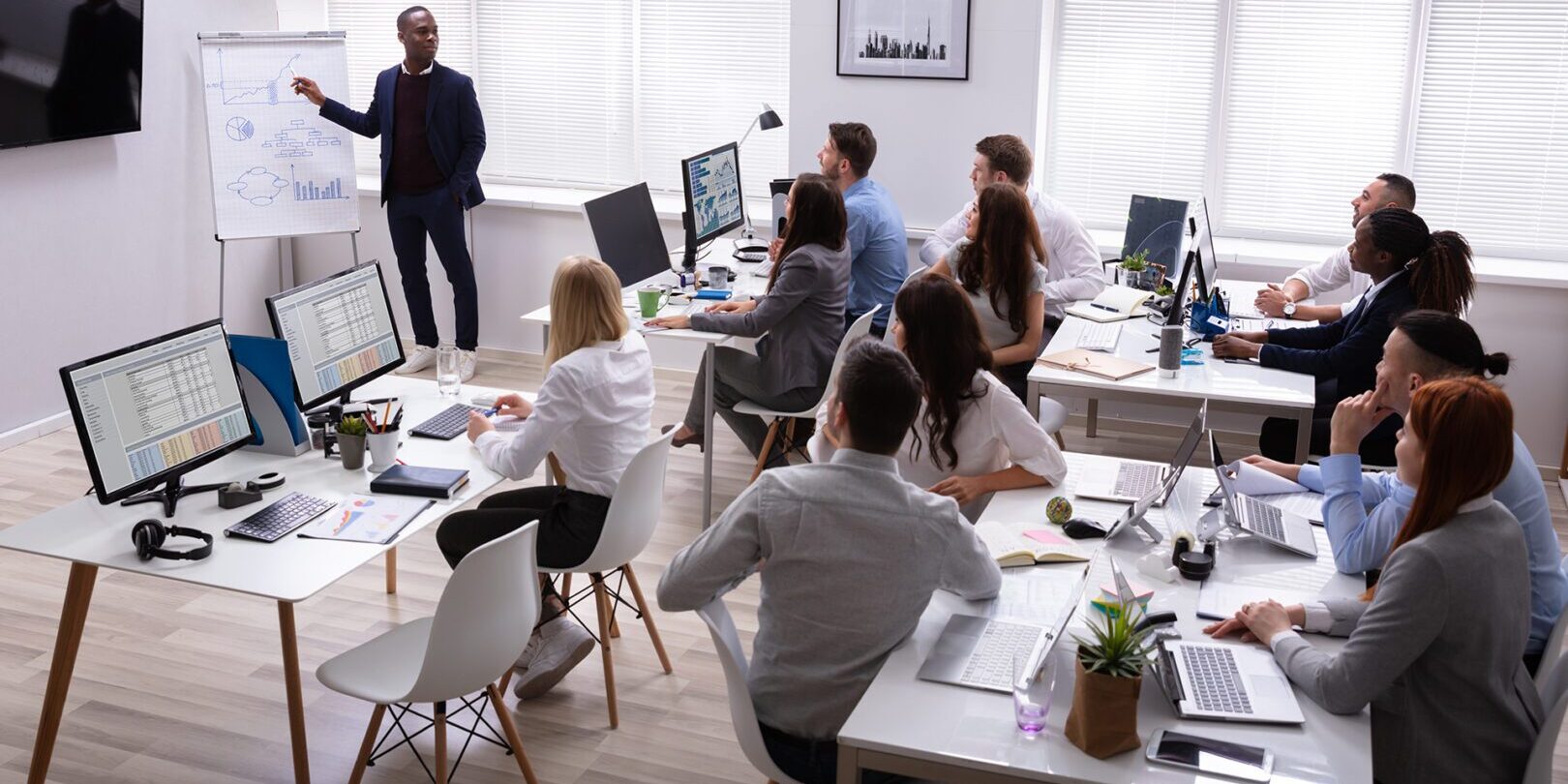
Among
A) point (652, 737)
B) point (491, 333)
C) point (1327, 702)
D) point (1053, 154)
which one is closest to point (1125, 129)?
point (1053, 154)

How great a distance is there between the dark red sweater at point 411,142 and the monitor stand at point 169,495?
3649 mm

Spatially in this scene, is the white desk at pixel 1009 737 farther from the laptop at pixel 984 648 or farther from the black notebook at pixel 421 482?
the black notebook at pixel 421 482

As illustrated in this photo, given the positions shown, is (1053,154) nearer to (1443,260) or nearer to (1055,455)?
(1443,260)

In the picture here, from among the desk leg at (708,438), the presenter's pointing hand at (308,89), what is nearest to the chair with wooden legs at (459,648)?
the desk leg at (708,438)

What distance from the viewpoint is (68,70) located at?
583cm

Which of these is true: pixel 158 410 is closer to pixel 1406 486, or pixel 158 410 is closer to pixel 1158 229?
pixel 1406 486

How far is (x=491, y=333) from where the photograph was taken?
296 inches

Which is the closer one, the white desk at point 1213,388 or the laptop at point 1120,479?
the laptop at point 1120,479

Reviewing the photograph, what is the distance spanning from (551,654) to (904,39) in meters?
3.73

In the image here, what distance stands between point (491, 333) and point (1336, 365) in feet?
15.2

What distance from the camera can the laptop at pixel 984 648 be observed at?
243 centimetres

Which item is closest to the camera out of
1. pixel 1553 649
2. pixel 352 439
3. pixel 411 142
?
pixel 1553 649

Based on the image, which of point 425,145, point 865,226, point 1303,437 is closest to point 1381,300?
point 1303,437

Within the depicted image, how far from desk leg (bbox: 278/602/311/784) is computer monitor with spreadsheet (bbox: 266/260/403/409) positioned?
2.98ft
